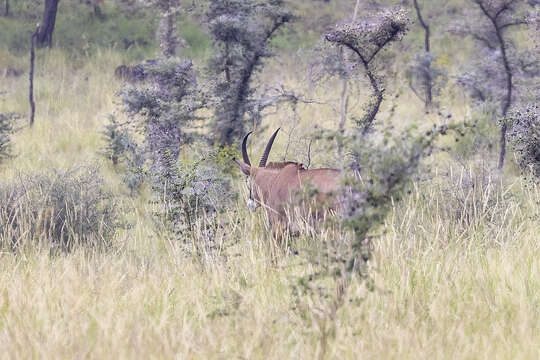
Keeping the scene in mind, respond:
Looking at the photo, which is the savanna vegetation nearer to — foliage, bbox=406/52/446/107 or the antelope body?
the antelope body

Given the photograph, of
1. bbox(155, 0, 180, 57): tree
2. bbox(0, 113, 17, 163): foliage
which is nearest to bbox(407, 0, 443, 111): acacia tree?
bbox(155, 0, 180, 57): tree

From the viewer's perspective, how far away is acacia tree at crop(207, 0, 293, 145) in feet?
28.3

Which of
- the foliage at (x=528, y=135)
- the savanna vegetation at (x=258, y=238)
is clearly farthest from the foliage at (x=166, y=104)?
the foliage at (x=528, y=135)

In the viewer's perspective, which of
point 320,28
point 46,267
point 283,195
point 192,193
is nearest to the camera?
point 46,267

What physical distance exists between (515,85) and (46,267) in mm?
9277

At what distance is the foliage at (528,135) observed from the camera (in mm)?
5590

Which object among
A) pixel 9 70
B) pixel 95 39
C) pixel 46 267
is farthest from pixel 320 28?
pixel 46 267

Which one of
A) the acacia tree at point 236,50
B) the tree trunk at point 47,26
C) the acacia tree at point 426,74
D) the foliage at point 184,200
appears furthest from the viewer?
the tree trunk at point 47,26

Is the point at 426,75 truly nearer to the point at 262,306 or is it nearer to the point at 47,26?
the point at 47,26

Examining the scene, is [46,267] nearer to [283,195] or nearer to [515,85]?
[283,195]

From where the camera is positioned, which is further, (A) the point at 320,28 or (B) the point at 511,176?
→ (A) the point at 320,28

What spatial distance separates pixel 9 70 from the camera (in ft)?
53.5

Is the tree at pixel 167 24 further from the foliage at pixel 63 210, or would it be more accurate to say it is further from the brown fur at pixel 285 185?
the brown fur at pixel 285 185

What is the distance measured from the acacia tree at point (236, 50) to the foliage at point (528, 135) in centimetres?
382
